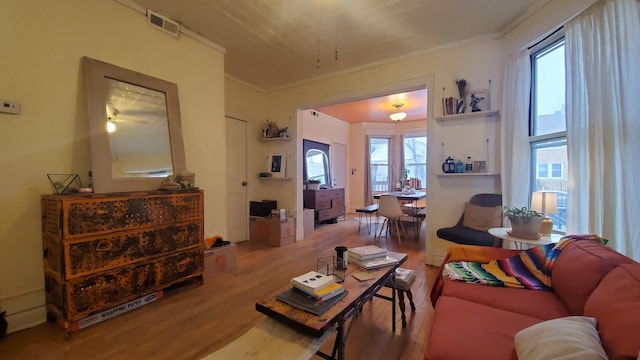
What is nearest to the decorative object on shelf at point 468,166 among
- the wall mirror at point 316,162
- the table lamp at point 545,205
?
the table lamp at point 545,205

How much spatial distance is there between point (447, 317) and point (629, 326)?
671 mm

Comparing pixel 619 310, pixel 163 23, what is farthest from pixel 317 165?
pixel 619 310

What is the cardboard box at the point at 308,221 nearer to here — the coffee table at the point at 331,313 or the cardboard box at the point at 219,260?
the cardboard box at the point at 219,260

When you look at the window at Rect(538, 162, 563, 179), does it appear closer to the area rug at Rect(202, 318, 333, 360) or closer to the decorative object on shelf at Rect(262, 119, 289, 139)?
the area rug at Rect(202, 318, 333, 360)

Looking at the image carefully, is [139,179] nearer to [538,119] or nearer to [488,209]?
[488,209]

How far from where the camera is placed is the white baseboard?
76.0 inches

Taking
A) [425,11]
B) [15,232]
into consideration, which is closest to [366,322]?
[15,232]

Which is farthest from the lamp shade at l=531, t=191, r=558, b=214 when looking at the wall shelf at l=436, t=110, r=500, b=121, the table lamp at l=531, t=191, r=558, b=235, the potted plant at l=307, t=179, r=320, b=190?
the potted plant at l=307, t=179, r=320, b=190

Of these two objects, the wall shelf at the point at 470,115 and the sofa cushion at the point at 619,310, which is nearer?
the sofa cushion at the point at 619,310

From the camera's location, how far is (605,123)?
170 cm

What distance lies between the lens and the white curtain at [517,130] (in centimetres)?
265

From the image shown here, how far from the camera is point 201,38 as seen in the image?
3117mm

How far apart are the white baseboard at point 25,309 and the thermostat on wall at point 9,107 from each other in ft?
4.42

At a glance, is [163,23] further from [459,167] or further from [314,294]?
[459,167]
